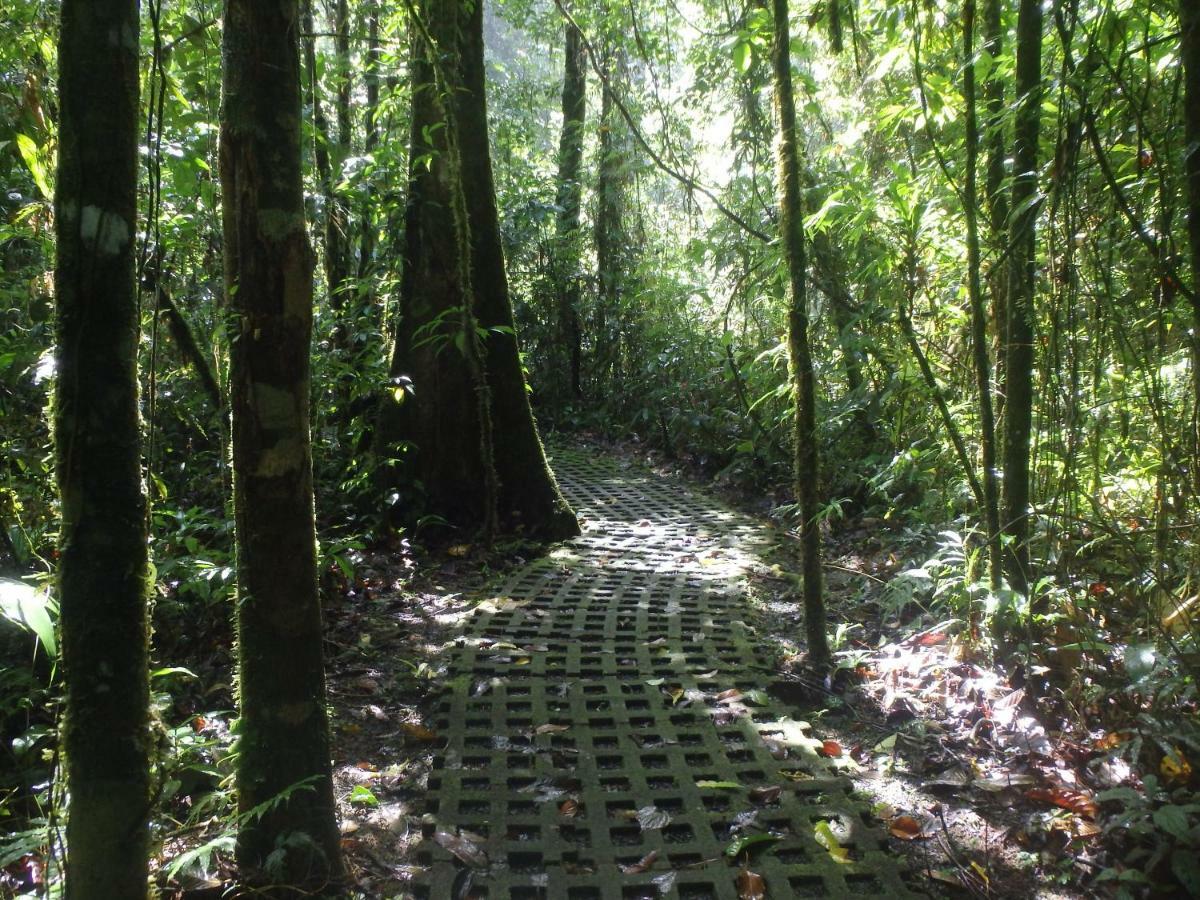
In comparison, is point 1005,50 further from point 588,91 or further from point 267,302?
point 588,91

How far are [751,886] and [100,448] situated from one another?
2.13 metres

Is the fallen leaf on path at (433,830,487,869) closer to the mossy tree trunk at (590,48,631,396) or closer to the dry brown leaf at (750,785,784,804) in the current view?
the dry brown leaf at (750,785,784,804)

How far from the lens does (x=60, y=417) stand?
185 centimetres

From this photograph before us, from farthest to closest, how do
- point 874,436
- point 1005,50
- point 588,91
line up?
point 588,91
point 874,436
point 1005,50

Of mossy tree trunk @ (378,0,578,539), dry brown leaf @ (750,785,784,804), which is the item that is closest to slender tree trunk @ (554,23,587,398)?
mossy tree trunk @ (378,0,578,539)

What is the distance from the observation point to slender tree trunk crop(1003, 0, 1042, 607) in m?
3.52

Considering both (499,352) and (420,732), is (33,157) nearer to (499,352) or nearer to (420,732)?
(420,732)

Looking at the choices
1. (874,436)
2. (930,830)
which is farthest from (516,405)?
(930,830)

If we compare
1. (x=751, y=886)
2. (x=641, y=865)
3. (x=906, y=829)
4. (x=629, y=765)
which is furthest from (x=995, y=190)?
(x=641, y=865)

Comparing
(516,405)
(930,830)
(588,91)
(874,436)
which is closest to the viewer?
(930,830)

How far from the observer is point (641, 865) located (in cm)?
262

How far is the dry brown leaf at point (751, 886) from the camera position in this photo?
249 cm

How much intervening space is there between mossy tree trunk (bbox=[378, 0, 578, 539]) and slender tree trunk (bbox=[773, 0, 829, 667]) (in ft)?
9.76

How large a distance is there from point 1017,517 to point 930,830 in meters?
1.51
